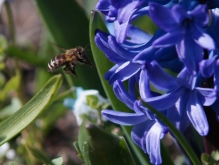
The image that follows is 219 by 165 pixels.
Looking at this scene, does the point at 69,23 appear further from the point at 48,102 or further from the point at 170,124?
the point at 170,124

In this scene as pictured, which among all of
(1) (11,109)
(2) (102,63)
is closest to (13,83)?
(1) (11,109)

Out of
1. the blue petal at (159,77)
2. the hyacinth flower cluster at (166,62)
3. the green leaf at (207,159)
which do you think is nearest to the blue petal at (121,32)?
the hyacinth flower cluster at (166,62)

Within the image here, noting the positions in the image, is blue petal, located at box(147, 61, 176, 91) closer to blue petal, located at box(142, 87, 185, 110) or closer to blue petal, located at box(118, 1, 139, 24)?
blue petal, located at box(142, 87, 185, 110)

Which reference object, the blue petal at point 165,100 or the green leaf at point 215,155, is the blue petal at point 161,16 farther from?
the green leaf at point 215,155

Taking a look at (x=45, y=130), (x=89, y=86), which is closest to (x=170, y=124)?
(x=89, y=86)

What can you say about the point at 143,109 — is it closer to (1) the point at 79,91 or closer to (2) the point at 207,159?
(2) the point at 207,159

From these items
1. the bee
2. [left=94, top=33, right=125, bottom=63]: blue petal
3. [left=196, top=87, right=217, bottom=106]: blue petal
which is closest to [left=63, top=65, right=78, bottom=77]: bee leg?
the bee
